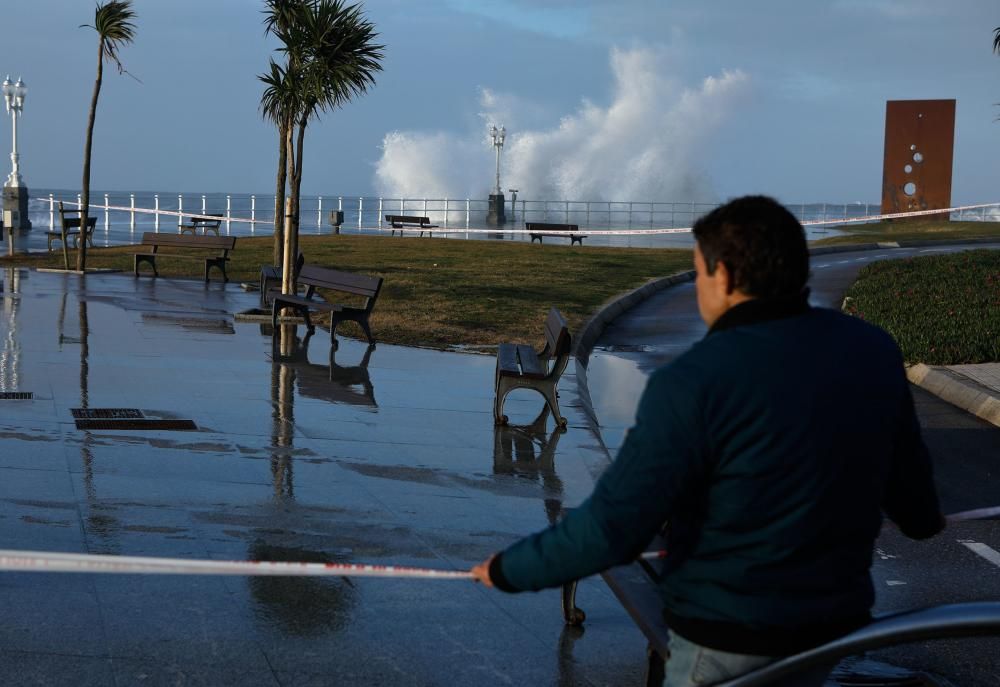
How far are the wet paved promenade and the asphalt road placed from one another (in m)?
1.07

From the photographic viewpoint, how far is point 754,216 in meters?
2.47

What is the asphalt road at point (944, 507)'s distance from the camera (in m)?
5.00

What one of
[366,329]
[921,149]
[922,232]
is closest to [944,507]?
[366,329]

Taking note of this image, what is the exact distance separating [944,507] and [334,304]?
26.5 ft

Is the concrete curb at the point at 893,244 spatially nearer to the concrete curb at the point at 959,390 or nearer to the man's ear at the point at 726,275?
the concrete curb at the point at 959,390

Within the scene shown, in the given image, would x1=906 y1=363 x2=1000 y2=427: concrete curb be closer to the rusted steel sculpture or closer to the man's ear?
the man's ear

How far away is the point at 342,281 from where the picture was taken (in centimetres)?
1512

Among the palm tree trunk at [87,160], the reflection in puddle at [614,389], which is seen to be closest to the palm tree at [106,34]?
the palm tree trunk at [87,160]

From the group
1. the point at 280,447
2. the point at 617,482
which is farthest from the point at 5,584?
the point at 617,482

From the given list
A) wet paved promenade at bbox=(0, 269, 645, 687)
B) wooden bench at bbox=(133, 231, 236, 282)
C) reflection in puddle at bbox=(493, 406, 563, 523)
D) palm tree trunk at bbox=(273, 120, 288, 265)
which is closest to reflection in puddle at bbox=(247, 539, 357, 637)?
wet paved promenade at bbox=(0, 269, 645, 687)

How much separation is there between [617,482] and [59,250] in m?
28.3

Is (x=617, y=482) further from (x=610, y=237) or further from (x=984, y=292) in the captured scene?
(x=610, y=237)

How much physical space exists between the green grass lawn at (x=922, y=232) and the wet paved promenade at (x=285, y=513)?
2497cm

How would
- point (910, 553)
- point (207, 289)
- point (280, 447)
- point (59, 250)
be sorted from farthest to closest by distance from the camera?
point (59, 250) → point (207, 289) → point (280, 447) → point (910, 553)
